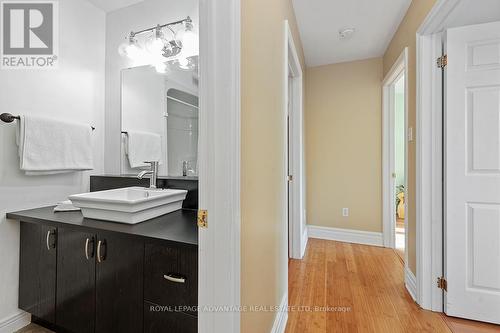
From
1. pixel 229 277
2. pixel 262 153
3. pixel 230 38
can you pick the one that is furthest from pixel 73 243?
pixel 230 38

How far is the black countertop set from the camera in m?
1.03

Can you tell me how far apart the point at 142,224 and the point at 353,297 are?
167 cm

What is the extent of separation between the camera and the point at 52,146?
5.28 ft

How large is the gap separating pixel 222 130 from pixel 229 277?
0.48 m

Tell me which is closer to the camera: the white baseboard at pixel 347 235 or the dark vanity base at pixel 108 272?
the dark vanity base at pixel 108 272

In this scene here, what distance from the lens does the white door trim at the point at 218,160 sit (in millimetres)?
772

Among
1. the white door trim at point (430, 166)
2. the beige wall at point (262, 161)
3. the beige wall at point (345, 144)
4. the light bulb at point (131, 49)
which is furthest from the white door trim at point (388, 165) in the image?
the light bulb at point (131, 49)

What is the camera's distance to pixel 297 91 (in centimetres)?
260

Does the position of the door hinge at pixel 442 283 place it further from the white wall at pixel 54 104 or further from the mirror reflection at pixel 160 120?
the white wall at pixel 54 104

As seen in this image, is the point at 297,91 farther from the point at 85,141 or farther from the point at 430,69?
the point at 85,141

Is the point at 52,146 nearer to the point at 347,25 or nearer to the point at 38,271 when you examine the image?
the point at 38,271

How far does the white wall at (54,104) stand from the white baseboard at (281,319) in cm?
164

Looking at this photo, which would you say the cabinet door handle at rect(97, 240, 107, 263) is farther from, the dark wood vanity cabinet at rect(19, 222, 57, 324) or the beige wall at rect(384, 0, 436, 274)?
the beige wall at rect(384, 0, 436, 274)

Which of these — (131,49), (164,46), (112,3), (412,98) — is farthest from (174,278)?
(112,3)
